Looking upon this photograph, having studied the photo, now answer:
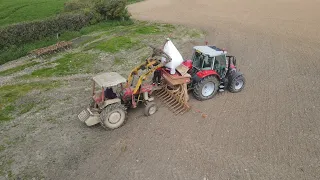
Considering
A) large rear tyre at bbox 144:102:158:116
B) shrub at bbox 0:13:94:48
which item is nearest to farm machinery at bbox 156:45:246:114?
large rear tyre at bbox 144:102:158:116

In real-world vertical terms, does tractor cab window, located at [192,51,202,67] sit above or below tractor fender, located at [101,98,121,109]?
above

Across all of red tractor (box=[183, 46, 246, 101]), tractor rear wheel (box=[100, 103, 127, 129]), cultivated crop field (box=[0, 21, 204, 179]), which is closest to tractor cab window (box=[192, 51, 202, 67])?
red tractor (box=[183, 46, 246, 101])

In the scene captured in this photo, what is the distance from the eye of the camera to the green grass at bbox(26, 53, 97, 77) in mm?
15135

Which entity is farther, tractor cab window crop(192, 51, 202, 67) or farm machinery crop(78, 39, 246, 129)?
tractor cab window crop(192, 51, 202, 67)

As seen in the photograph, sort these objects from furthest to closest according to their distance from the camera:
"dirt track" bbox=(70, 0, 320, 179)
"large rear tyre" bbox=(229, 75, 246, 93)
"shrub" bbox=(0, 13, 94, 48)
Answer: "shrub" bbox=(0, 13, 94, 48) < "large rear tyre" bbox=(229, 75, 246, 93) < "dirt track" bbox=(70, 0, 320, 179)

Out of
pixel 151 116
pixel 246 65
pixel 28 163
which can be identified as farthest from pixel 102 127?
pixel 246 65

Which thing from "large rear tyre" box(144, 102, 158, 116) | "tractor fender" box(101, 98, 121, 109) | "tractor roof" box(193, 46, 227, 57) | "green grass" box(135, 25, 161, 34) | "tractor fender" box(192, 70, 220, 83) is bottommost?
"large rear tyre" box(144, 102, 158, 116)

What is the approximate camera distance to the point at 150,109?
1078 centimetres

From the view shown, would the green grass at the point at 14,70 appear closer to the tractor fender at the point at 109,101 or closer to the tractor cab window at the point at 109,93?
the tractor cab window at the point at 109,93

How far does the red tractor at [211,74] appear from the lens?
37.3 feet

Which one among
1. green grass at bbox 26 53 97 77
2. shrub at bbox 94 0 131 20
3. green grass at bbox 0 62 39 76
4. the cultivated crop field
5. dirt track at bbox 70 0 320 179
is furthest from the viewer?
shrub at bbox 94 0 131 20

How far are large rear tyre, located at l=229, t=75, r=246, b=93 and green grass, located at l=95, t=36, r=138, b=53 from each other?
29.0ft

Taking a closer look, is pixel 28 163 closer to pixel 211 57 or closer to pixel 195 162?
pixel 195 162

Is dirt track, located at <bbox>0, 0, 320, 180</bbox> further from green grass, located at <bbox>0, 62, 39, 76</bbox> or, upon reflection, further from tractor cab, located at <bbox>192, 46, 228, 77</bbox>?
green grass, located at <bbox>0, 62, 39, 76</bbox>
